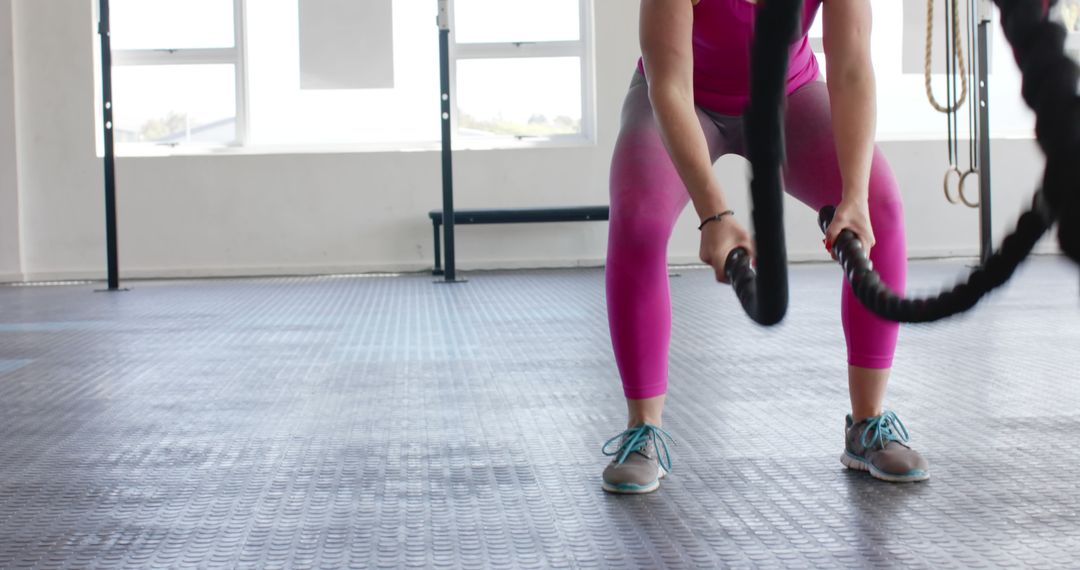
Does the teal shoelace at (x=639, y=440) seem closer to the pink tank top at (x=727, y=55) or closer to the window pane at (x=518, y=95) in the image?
the pink tank top at (x=727, y=55)

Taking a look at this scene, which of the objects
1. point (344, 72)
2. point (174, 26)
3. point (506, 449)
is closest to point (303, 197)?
point (344, 72)

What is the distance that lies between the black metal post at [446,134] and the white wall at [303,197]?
87cm

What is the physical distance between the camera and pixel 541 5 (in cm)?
660

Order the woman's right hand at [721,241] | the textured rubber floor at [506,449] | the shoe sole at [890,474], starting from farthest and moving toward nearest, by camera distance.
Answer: the shoe sole at [890,474] → the textured rubber floor at [506,449] → the woman's right hand at [721,241]

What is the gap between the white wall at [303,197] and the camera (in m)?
6.42

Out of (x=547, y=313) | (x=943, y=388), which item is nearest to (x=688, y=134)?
(x=943, y=388)

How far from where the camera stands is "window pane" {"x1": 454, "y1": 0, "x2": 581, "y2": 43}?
657 centimetres

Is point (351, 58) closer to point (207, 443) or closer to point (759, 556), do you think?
point (207, 443)

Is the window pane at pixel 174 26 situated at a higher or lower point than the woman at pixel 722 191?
higher

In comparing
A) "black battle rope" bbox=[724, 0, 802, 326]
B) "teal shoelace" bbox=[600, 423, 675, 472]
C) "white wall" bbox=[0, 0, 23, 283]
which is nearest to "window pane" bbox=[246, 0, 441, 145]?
"white wall" bbox=[0, 0, 23, 283]

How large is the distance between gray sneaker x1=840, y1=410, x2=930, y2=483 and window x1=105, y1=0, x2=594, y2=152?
16.8ft

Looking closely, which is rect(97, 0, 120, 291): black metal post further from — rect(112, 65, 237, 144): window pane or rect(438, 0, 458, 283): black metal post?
rect(438, 0, 458, 283): black metal post

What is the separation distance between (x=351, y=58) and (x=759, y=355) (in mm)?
4082

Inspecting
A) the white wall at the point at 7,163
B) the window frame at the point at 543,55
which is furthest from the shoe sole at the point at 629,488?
the white wall at the point at 7,163
